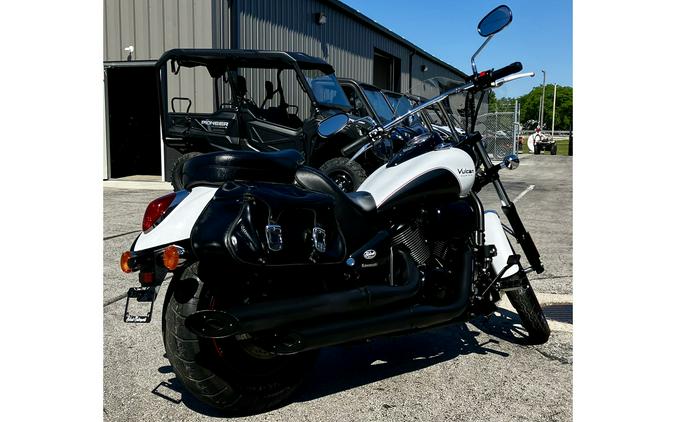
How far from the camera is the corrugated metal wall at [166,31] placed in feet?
42.4

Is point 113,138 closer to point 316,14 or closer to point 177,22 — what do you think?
point 177,22

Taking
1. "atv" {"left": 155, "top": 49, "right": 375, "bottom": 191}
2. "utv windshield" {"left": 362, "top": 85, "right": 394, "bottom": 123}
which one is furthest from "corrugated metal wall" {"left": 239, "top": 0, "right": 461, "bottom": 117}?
"utv windshield" {"left": 362, "top": 85, "right": 394, "bottom": 123}

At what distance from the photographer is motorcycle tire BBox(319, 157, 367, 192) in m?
7.90

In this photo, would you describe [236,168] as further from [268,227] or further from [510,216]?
[510,216]

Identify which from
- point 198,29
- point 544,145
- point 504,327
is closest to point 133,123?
point 198,29

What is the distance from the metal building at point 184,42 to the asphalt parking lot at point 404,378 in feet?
25.4

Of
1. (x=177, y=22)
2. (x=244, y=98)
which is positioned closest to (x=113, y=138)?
(x=177, y=22)

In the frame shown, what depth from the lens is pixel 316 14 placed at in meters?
17.0

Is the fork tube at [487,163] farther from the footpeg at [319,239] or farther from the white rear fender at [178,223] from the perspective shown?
the white rear fender at [178,223]

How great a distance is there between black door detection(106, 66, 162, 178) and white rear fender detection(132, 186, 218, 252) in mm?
13882

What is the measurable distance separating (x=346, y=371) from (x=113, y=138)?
14489 millimetres

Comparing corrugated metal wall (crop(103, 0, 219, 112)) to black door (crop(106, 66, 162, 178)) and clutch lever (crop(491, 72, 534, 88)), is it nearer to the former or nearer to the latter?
black door (crop(106, 66, 162, 178))

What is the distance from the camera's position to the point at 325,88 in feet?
30.8

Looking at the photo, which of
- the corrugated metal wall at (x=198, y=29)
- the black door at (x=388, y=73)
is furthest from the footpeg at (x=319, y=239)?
the black door at (x=388, y=73)
